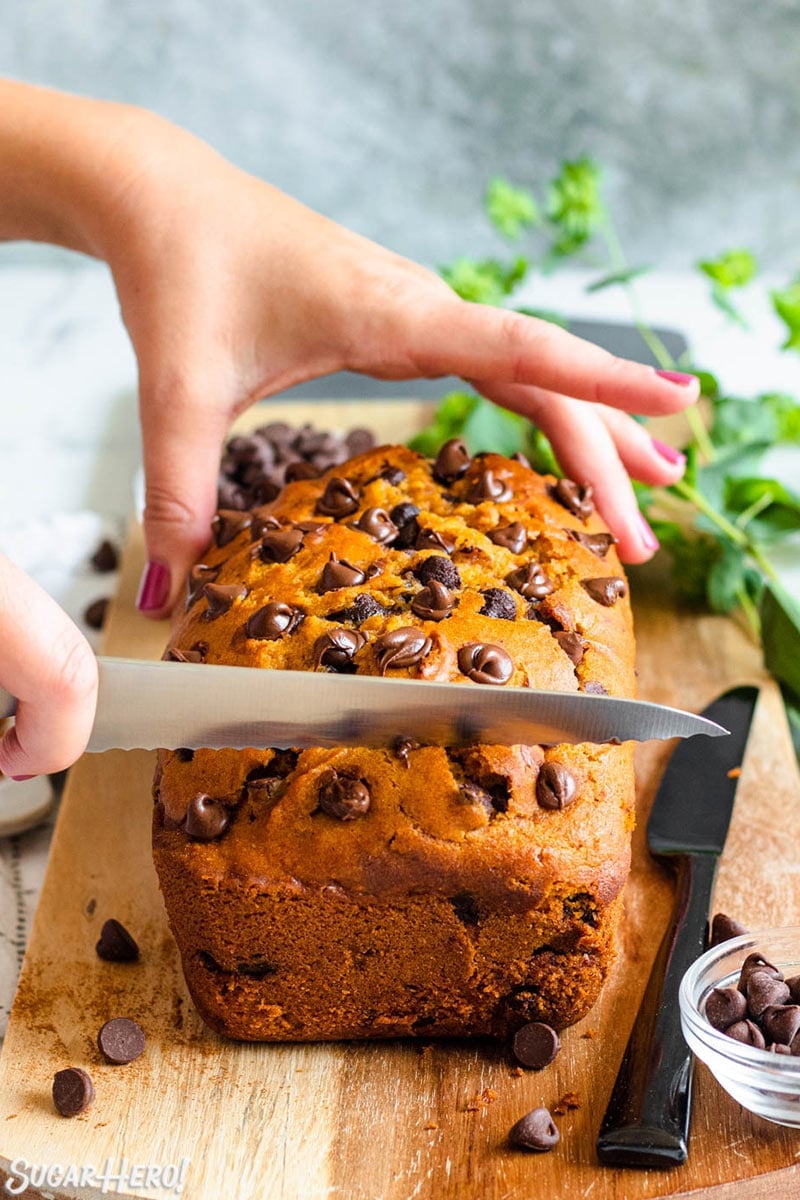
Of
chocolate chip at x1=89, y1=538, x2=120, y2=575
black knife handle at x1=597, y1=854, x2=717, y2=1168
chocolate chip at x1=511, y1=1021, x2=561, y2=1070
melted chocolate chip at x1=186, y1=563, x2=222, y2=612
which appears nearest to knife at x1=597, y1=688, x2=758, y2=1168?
black knife handle at x1=597, y1=854, x2=717, y2=1168

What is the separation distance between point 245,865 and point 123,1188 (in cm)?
52

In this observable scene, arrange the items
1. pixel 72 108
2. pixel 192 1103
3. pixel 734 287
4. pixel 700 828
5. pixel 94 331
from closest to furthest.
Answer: pixel 192 1103, pixel 700 828, pixel 72 108, pixel 734 287, pixel 94 331

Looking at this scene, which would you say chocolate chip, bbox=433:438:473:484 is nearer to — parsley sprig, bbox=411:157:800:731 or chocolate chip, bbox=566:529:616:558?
chocolate chip, bbox=566:529:616:558

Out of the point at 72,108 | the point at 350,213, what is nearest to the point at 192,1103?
the point at 72,108

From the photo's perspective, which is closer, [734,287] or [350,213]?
[734,287]

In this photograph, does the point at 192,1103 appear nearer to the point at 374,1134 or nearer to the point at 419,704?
the point at 374,1134

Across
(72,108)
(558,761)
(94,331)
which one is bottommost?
(94,331)

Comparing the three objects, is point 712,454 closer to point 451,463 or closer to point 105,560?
point 451,463

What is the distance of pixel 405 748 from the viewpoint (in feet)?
6.63

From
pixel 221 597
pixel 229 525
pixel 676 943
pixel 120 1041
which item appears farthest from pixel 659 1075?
pixel 229 525

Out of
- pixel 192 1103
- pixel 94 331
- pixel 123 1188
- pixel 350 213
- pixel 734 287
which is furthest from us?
pixel 350 213

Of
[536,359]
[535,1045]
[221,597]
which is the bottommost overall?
[535,1045]

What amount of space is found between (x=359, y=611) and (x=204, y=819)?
464 mm

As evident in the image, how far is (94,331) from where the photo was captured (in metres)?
4.98
